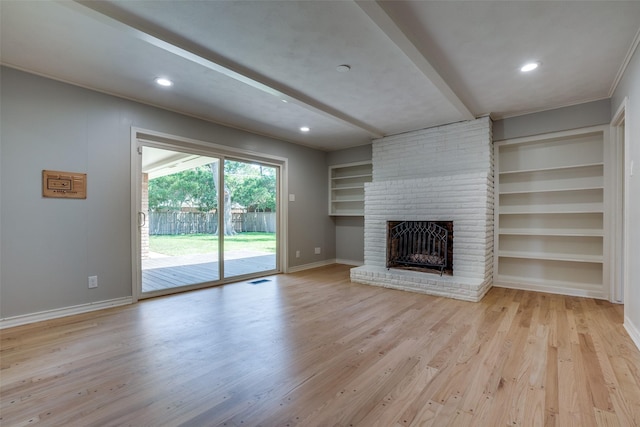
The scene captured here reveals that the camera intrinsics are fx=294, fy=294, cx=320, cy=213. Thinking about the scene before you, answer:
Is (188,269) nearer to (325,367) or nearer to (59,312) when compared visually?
(59,312)

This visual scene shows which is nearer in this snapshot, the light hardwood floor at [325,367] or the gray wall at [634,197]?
the light hardwood floor at [325,367]

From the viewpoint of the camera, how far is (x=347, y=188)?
6211 mm

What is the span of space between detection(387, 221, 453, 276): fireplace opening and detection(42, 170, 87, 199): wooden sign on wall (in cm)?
399

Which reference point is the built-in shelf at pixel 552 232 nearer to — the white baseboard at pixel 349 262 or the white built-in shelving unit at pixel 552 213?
the white built-in shelving unit at pixel 552 213

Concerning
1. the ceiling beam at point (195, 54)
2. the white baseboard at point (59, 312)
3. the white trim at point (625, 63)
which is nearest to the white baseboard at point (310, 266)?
the white baseboard at point (59, 312)

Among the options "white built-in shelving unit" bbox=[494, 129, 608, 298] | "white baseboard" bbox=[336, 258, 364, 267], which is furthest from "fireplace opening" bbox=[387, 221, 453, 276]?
"white baseboard" bbox=[336, 258, 364, 267]

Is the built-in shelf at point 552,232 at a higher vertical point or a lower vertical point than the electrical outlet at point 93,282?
higher

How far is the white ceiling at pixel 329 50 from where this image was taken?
1.99 meters

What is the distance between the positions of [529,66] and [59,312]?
5.22 m

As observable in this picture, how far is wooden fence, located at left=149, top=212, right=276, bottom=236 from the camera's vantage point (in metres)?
3.98

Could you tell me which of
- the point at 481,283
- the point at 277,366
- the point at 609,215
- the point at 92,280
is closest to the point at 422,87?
the point at 481,283

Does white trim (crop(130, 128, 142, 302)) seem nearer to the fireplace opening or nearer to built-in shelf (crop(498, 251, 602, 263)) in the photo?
the fireplace opening

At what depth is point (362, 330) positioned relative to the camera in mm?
2703

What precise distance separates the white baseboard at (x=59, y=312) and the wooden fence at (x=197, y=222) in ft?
3.00
